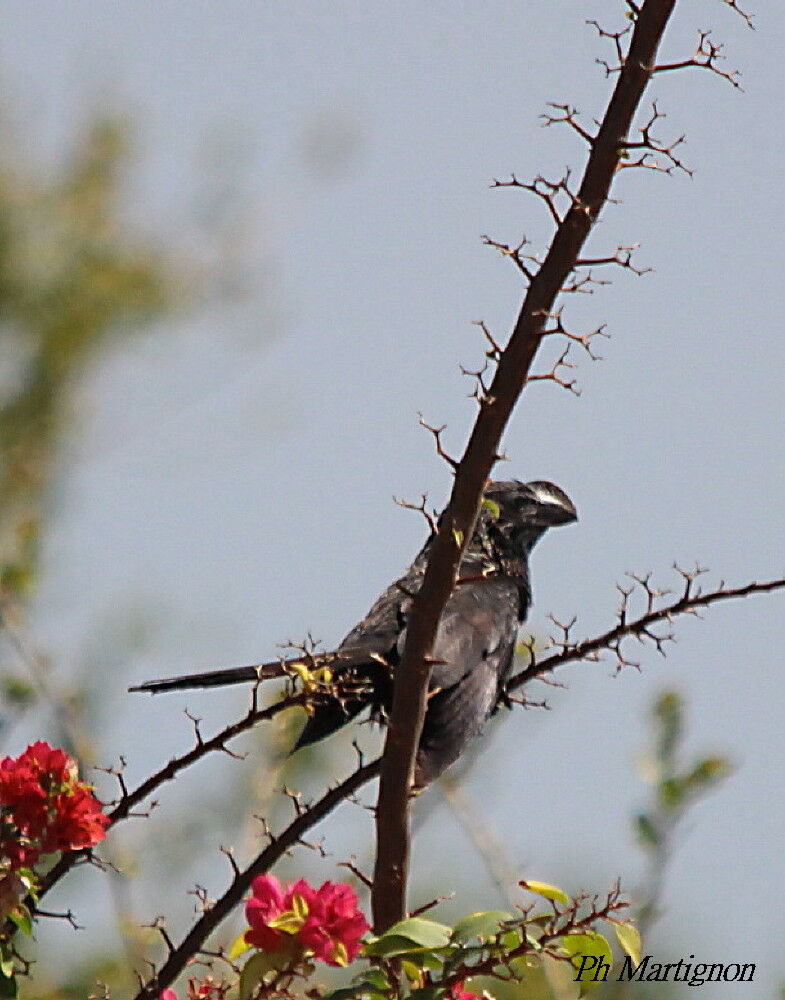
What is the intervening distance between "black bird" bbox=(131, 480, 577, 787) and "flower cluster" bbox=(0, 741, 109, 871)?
32cm

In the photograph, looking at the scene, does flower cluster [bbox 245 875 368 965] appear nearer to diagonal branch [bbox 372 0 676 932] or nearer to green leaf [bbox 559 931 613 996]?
diagonal branch [bbox 372 0 676 932]

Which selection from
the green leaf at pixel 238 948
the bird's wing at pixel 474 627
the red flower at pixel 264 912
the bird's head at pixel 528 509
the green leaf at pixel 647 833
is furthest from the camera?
the bird's head at pixel 528 509

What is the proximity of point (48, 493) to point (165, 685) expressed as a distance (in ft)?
17.1

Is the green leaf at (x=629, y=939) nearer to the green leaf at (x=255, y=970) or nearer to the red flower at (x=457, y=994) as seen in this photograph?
the red flower at (x=457, y=994)

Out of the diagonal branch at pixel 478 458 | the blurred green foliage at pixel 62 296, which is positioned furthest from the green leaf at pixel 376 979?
the blurred green foliage at pixel 62 296

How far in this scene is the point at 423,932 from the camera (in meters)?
1.84

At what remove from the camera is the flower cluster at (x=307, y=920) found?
1.89 metres

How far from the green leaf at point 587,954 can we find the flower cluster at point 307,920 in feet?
0.91

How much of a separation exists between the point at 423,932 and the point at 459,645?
208cm

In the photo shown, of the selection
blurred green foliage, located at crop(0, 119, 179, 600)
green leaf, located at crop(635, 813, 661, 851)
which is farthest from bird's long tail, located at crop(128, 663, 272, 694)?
blurred green foliage, located at crop(0, 119, 179, 600)

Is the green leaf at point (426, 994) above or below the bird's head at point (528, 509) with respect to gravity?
below

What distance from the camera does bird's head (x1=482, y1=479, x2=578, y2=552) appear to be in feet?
16.4

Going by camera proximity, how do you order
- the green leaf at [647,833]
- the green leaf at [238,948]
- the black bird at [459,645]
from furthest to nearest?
the black bird at [459,645] → the green leaf at [647,833] → the green leaf at [238,948]

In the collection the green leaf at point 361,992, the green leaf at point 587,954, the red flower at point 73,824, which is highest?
the red flower at point 73,824
